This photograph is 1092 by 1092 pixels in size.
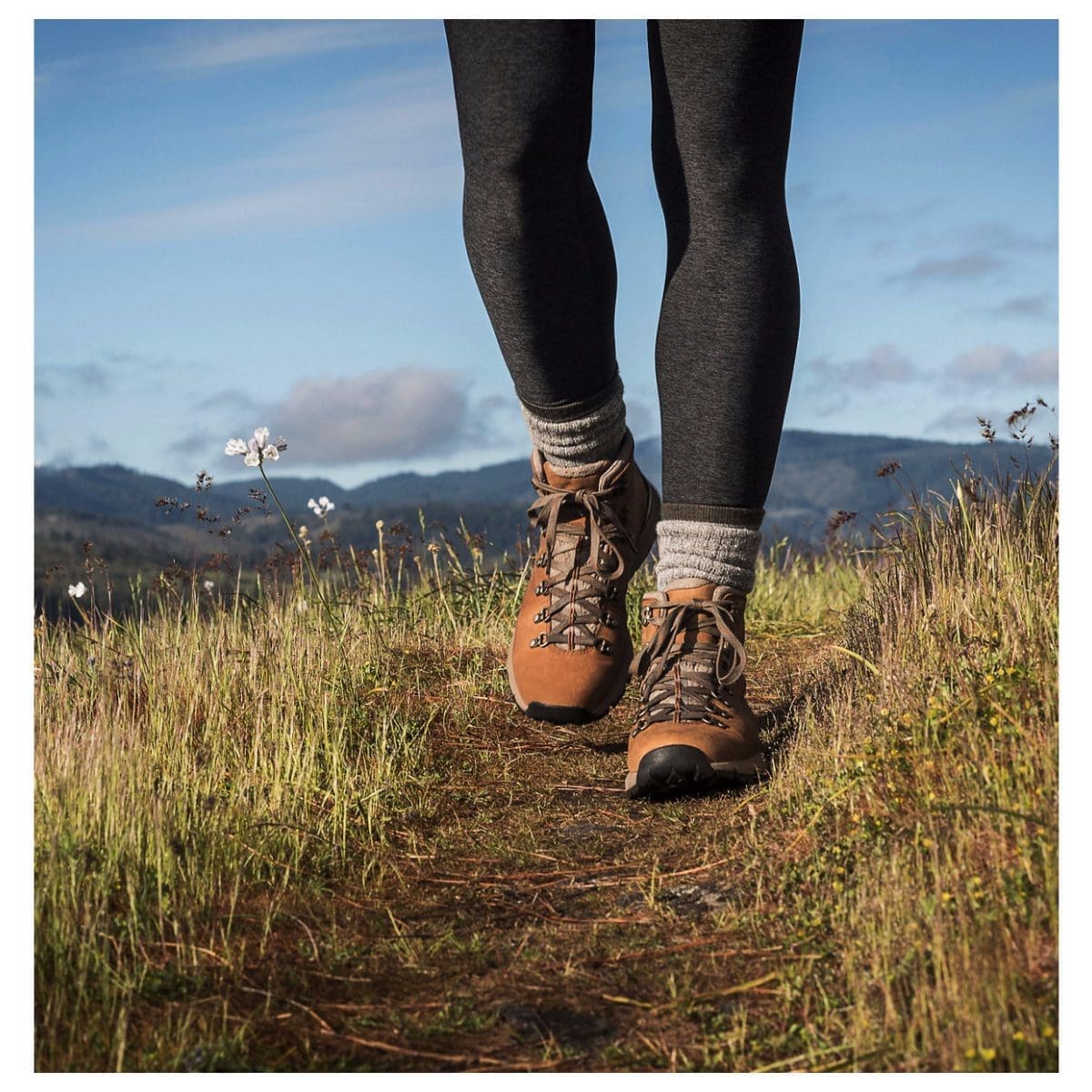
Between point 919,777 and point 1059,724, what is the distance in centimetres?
24

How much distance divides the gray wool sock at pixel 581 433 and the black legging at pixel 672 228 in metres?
0.04

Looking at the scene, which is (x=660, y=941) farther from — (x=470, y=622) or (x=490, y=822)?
(x=470, y=622)

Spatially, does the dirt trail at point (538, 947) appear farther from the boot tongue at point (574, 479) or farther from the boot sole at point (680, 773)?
the boot tongue at point (574, 479)

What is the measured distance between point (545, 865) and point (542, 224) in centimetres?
128

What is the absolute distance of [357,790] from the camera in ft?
8.02

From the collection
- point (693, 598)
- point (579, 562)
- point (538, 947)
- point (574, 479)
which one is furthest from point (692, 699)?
point (538, 947)

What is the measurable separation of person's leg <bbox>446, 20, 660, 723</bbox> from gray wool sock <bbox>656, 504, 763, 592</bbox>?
0.26m

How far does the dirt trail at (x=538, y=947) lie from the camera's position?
4.99ft

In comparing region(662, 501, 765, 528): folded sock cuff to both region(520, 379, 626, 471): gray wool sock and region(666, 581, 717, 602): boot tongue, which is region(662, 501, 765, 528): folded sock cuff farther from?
region(520, 379, 626, 471): gray wool sock

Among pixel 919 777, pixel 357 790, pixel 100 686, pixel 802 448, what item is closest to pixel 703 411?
pixel 919 777

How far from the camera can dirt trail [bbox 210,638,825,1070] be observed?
152 cm

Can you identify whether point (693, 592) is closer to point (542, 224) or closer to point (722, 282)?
point (722, 282)

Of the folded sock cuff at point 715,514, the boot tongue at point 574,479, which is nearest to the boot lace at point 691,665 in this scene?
the folded sock cuff at point 715,514

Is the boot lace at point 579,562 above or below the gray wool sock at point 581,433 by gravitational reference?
below
